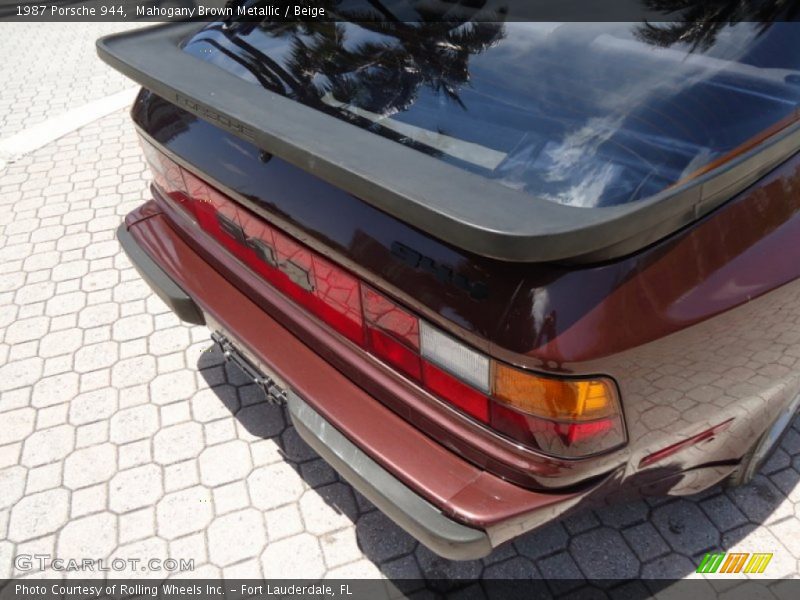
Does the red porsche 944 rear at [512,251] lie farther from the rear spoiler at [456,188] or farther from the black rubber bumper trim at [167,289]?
the black rubber bumper trim at [167,289]

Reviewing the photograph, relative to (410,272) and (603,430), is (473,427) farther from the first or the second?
(410,272)

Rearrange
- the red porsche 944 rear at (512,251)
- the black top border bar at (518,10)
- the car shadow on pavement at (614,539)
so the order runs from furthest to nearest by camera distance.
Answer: the car shadow on pavement at (614,539), the black top border bar at (518,10), the red porsche 944 rear at (512,251)

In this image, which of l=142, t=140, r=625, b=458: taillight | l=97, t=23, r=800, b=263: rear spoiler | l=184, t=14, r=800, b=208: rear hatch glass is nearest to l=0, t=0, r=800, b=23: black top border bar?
l=184, t=14, r=800, b=208: rear hatch glass

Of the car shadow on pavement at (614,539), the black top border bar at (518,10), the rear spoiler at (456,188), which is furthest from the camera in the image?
the car shadow on pavement at (614,539)

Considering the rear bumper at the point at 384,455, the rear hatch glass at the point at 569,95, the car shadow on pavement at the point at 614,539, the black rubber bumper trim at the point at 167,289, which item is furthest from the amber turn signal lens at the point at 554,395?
the black rubber bumper trim at the point at 167,289

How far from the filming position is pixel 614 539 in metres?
2.09

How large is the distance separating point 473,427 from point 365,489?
343 millimetres

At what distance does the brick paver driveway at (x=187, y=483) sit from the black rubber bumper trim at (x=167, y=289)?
601mm

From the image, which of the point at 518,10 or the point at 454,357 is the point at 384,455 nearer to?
the point at 454,357

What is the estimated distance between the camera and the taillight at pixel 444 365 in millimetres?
1318

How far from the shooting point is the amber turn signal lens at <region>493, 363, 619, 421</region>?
1.29 metres

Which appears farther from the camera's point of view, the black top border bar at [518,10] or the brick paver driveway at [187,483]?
the brick paver driveway at [187,483]

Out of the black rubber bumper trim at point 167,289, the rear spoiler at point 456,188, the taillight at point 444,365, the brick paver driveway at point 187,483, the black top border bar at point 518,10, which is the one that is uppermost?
the black top border bar at point 518,10

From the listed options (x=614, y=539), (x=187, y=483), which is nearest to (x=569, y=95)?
(x=614, y=539)
